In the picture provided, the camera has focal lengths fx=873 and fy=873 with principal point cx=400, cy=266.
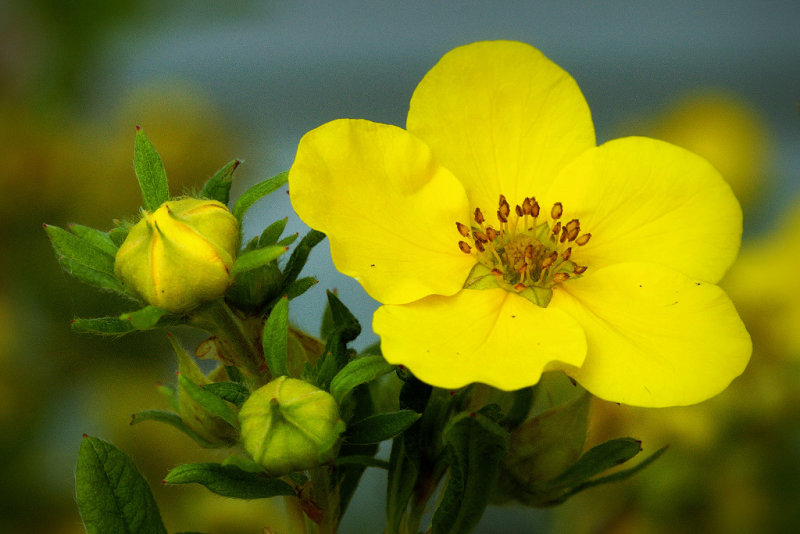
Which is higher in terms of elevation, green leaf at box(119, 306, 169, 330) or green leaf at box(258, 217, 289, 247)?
green leaf at box(258, 217, 289, 247)

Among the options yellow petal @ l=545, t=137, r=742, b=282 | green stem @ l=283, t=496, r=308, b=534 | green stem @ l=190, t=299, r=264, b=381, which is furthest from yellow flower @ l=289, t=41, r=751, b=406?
green stem @ l=283, t=496, r=308, b=534

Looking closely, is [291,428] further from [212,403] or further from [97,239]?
[97,239]

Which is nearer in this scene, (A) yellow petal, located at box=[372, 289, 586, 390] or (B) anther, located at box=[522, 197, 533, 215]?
(A) yellow petal, located at box=[372, 289, 586, 390]

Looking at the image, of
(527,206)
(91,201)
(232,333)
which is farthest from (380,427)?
(91,201)

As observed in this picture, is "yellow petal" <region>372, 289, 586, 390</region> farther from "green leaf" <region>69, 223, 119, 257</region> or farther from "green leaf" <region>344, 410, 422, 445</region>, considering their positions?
"green leaf" <region>69, 223, 119, 257</region>

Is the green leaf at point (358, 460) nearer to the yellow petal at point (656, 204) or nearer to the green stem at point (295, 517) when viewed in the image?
the green stem at point (295, 517)

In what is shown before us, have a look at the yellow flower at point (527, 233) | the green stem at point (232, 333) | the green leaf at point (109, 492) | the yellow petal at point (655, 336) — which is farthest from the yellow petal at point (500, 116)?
the green leaf at point (109, 492)

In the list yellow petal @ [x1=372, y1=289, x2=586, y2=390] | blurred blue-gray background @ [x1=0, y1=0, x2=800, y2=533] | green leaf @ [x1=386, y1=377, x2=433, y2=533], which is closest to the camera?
yellow petal @ [x1=372, y1=289, x2=586, y2=390]
